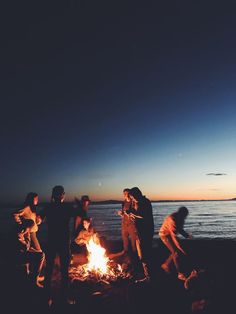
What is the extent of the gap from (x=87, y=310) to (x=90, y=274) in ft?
7.45

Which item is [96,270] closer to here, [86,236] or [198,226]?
[86,236]

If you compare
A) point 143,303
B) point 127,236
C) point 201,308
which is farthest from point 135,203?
point 201,308

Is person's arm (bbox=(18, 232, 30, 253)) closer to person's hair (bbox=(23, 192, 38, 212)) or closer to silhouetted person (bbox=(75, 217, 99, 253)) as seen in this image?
person's hair (bbox=(23, 192, 38, 212))

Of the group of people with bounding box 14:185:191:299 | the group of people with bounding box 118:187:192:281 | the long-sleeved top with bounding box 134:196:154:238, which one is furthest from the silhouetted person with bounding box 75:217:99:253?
the long-sleeved top with bounding box 134:196:154:238

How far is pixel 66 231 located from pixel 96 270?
284cm

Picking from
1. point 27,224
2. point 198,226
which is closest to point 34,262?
point 27,224

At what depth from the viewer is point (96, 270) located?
8.45 m

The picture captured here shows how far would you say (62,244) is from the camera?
6121 millimetres

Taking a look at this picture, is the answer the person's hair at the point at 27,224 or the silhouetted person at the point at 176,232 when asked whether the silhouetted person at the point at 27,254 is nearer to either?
the person's hair at the point at 27,224

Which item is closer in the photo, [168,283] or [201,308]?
[201,308]

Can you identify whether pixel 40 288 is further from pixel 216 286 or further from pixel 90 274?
pixel 216 286

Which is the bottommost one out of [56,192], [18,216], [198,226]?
[198,226]

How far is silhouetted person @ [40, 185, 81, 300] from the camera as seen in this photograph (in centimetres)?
612

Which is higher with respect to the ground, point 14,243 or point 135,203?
point 135,203
